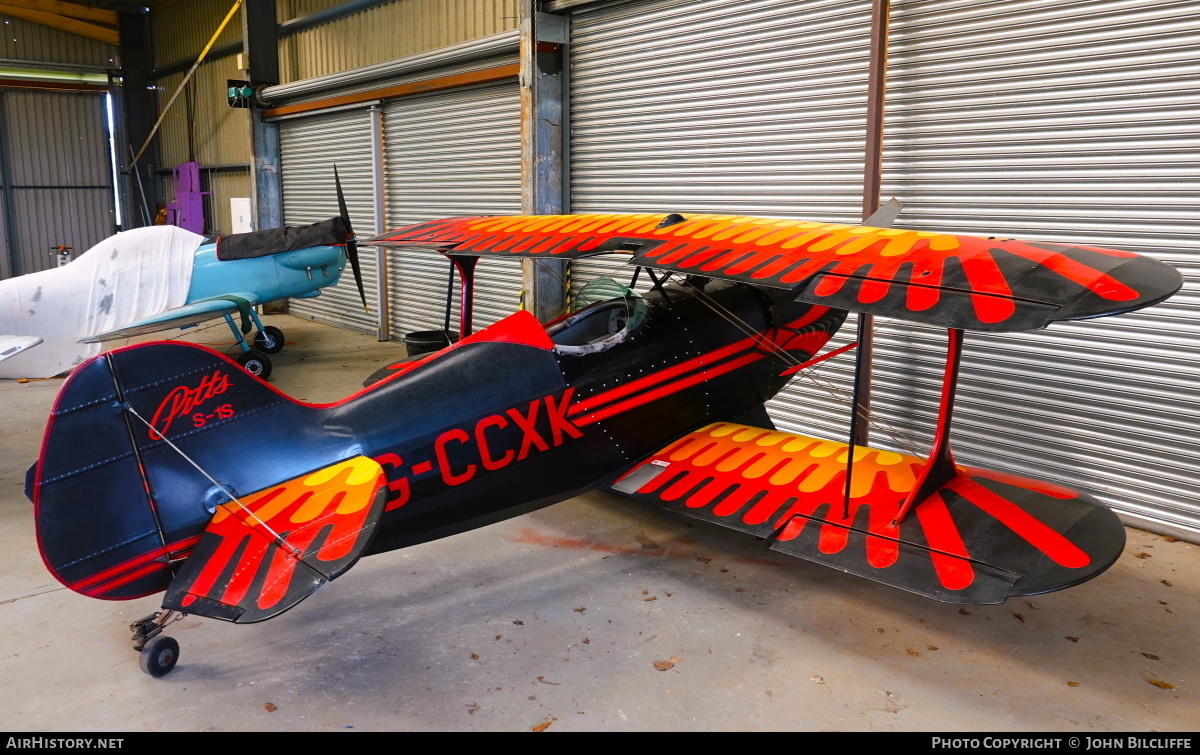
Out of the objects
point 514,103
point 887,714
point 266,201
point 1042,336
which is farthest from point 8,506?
point 266,201

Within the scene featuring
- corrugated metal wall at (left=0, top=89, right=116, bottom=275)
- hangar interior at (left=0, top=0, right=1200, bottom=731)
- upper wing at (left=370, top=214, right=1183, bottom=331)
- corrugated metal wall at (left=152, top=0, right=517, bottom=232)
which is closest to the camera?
upper wing at (left=370, top=214, right=1183, bottom=331)

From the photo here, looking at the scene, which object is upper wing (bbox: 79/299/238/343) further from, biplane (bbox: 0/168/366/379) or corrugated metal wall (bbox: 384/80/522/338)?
corrugated metal wall (bbox: 384/80/522/338)

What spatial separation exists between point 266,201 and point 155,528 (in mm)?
13256

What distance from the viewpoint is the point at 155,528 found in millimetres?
3174

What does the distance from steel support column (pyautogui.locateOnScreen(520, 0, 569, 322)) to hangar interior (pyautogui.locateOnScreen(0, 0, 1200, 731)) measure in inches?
1.4

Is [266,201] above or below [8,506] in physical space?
above

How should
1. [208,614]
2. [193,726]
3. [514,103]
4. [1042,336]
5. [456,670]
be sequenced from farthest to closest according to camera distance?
[514,103], [1042,336], [456,670], [193,726], [208,614]

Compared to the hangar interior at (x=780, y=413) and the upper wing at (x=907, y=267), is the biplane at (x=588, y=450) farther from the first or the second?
the hangar interior at (x=780, y=413)

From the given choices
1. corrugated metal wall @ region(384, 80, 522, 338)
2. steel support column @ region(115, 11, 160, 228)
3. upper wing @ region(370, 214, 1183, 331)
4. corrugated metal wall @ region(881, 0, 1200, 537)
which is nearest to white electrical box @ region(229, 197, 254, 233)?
corrugated metal wall @ region(384, 80, 522, 338)

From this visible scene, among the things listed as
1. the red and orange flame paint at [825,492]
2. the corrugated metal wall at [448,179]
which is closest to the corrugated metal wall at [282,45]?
the corrugated metal wall at [448,179]

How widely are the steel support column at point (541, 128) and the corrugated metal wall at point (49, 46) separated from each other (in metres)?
19.3

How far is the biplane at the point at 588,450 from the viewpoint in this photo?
3.05m

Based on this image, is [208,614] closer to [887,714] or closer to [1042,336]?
[887,714]

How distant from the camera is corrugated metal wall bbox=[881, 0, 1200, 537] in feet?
15.9
